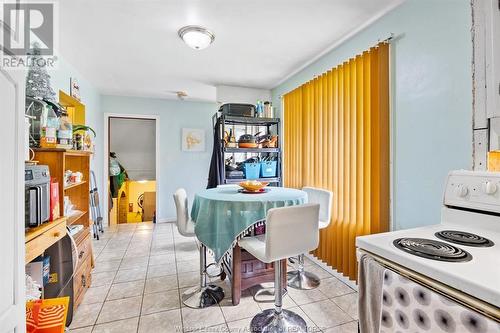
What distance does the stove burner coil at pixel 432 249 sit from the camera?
83 centimetres

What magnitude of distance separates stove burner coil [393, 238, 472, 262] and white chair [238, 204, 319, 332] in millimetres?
656

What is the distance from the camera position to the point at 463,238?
104cm

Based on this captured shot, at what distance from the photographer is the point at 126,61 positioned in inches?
114

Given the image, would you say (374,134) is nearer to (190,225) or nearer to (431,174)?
(431,174)

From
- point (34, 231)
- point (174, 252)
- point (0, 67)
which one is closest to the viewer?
point (0, 67)

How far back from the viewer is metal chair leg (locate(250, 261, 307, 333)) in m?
1.68

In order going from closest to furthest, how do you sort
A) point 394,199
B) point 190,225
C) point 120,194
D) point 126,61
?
point 394,199
point 190,225
point 126,61
point 120,194

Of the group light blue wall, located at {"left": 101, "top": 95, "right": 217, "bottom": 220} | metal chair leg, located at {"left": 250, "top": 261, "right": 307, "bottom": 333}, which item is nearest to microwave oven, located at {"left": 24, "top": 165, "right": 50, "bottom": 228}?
metal chair leg, located at {"left": 250, "top": 261, "right": 307, "bottom": 333}

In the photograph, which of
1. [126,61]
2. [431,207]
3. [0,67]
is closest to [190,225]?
[0,67]

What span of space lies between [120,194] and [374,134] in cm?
560

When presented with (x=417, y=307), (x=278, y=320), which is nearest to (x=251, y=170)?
(x=278, y=320)

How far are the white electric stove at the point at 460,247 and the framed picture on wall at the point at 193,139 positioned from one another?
167 inches

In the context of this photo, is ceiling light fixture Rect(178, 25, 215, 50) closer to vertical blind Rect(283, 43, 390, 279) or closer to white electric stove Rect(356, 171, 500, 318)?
vertical blind Rect(283, 43, 390, 279)

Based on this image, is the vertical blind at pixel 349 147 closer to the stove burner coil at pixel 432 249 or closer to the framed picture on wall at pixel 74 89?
the stove burner coil at pixel 432 249
